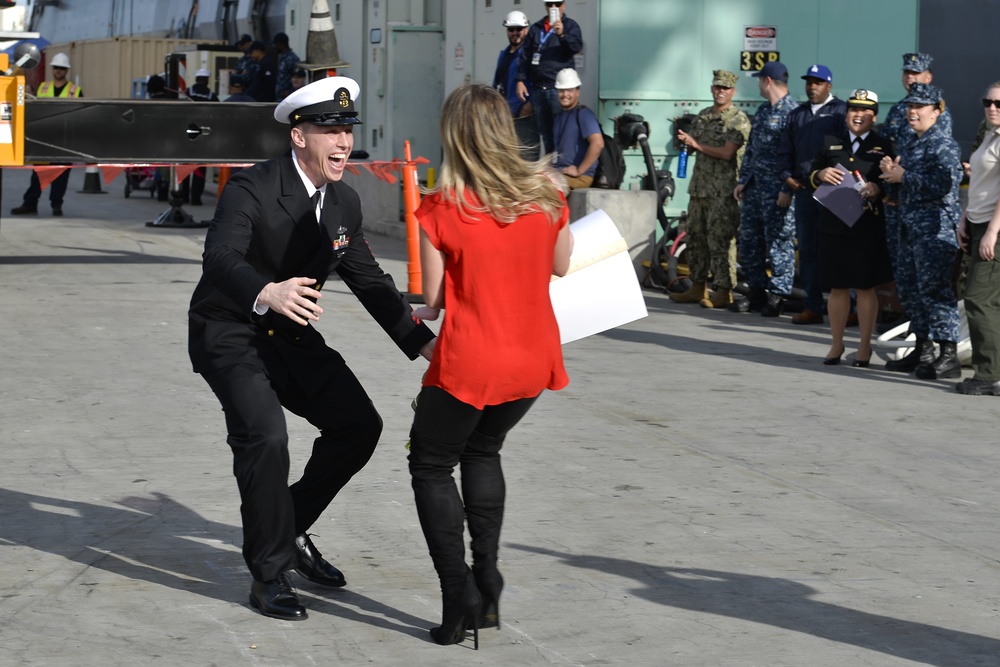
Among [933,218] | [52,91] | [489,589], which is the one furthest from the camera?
[52,91]

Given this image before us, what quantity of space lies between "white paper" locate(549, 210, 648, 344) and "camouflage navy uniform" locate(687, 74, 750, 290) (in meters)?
8.47

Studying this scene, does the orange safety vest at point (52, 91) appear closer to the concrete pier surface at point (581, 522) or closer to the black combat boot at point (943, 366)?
the concrete pier surface at point (581, 522)

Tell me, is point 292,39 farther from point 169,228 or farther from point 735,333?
point 735,333

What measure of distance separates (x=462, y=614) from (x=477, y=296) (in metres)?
0.99

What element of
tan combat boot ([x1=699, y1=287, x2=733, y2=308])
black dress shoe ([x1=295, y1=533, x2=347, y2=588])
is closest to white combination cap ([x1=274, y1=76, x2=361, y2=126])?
black dress shoe ([x1=295, y1=533, x2=347, y2=588])

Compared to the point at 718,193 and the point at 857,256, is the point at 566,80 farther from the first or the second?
the point at 857,256

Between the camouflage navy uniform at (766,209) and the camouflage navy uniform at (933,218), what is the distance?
7.57 feet

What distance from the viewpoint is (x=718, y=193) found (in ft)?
44.1

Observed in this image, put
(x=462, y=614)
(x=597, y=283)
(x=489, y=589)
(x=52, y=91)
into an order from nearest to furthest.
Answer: (x=462, y=614)
(x=489, y=589)
(x=597, y=283)
(x=52, y=91)

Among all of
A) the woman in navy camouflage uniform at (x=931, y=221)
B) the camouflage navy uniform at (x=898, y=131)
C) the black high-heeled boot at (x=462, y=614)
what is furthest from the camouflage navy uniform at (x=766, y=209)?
the black high-heeled boot at (x=462, y=614)

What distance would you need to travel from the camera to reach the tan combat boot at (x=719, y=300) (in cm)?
1370

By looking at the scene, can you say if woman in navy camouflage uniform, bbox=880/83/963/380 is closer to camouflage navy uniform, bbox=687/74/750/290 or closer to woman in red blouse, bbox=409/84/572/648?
camouflage navy uniform, bbox=687/74/750/290

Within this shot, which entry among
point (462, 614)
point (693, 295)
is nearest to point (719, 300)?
point (693, 295)

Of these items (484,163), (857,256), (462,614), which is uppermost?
(484,163)
